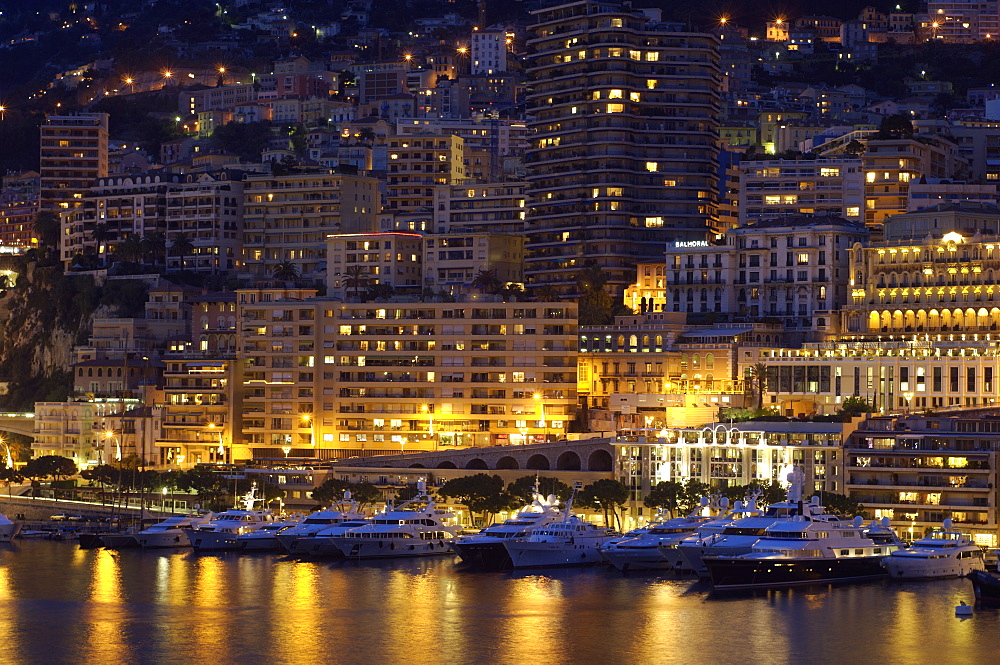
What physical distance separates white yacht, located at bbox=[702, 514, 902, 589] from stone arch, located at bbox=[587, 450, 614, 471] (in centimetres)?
3517

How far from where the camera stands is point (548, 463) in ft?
519

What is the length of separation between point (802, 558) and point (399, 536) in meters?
34.8

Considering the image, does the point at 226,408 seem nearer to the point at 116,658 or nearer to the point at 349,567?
the point at 349,567

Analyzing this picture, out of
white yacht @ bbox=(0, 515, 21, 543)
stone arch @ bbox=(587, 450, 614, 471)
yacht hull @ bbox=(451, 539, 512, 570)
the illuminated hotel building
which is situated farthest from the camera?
stone arch @ bbox=(587, 450, 614, 471)

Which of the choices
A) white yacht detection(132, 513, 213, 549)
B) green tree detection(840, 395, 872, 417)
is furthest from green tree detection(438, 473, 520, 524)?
green tree detection(840, 395, 872, 417)

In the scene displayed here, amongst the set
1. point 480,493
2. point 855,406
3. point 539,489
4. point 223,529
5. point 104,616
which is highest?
point 855,406

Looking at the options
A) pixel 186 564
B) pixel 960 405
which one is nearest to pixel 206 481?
pixel 186 564

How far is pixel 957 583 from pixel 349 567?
43.1 m

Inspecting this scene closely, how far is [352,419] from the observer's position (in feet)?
573

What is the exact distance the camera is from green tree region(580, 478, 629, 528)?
145250 millimetres

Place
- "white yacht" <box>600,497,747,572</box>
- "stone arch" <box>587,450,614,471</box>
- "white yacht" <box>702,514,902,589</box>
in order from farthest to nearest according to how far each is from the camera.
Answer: "stone arch" <box>587,450,614,471</box> < "white yacht" <box>600,497,747,572</box> < "white yacht" <box>702,514,902,589</box>

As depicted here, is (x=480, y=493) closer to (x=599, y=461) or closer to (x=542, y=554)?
(x=599, y=461)

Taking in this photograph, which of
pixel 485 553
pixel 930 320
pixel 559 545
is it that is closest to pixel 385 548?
pixel 485 553

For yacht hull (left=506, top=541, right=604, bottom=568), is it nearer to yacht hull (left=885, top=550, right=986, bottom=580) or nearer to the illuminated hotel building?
the illuminated hotel building
